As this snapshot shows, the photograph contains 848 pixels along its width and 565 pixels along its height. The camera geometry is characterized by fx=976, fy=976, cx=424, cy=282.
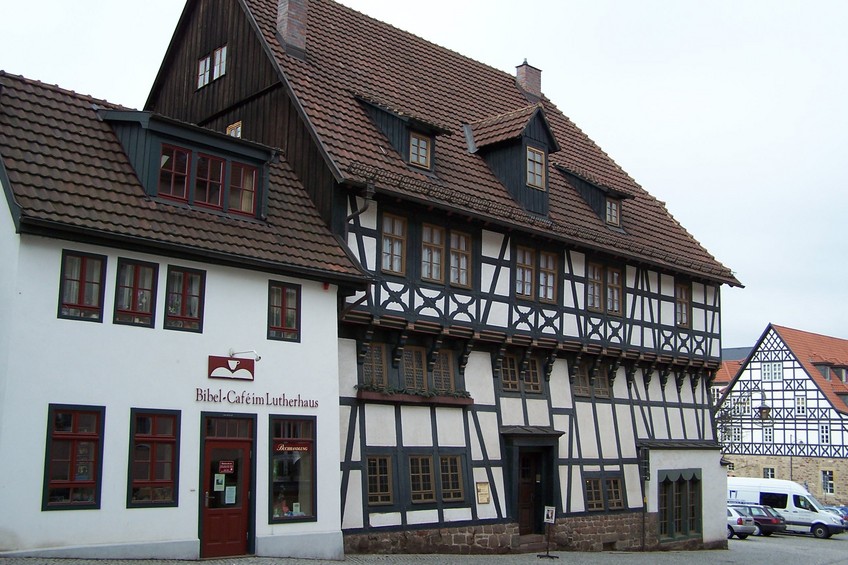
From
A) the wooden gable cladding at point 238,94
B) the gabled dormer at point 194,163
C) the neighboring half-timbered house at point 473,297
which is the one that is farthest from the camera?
the wooden gable cladding at point 238,94

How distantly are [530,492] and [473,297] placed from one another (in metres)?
5.33

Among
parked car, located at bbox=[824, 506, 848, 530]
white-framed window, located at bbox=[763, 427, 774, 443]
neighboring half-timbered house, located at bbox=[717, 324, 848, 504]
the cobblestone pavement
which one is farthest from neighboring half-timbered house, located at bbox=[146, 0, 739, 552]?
white-framed window, located at bbox=[763, 427, 774, 443]

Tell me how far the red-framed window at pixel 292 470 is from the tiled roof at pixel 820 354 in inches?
1859

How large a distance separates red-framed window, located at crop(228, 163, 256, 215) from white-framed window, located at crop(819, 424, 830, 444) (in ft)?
158

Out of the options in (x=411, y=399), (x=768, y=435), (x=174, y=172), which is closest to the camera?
(x=174, y=172)

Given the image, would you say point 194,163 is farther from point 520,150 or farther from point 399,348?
point 520,150

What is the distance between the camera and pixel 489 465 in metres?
22.3

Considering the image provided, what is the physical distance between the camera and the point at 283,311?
59.4 feet

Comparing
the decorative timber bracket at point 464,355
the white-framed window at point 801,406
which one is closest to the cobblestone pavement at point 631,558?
the decorative timber bracket at point 464,355

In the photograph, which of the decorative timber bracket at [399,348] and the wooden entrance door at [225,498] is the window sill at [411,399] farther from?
the wooden entrance door at [225,498]

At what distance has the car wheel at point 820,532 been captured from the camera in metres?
41.8

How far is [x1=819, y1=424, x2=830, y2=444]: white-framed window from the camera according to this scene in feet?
188

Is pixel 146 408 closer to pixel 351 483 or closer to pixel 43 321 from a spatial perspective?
pixel 43 321

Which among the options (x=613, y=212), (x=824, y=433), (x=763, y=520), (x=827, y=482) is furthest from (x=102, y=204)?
(x=827, y=482)
